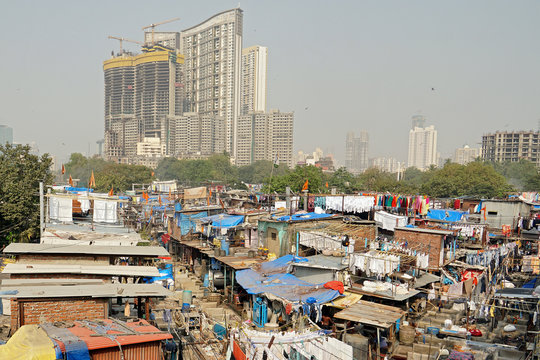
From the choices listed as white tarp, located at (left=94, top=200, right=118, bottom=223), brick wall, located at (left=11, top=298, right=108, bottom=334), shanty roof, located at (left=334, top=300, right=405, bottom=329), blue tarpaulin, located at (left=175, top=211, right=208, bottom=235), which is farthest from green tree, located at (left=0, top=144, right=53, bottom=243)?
shanty roof, located at (left=334, top=300, right=405, bottom=329)

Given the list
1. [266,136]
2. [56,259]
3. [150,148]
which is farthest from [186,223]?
[150,148]

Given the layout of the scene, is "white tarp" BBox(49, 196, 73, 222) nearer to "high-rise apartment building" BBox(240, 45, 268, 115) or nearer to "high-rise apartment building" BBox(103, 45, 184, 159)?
"high-rise apartment building" BBox(103, 45, 184, 159)

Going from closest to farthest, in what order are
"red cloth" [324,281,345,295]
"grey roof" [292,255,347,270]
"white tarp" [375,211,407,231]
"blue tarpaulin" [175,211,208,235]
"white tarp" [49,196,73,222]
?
"red cloth" [324,281,345,295]
"grey roof" [292,255,347,270]
"white tarp" [49,196,73,222]
"white tarp" [375,211,407,231]
"blue tarpaulin" [175,211,208,235]

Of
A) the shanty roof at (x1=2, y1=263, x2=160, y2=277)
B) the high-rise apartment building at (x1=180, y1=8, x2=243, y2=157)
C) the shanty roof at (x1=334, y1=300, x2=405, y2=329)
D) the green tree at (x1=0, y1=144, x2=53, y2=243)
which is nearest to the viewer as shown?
the shanty roof at (x1=2, y1=263, x2=160, y2=277)

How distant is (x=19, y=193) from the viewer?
2342 cm

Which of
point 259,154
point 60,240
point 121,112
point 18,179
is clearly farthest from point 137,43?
point 60,240

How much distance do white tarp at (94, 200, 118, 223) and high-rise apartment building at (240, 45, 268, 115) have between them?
130 meters

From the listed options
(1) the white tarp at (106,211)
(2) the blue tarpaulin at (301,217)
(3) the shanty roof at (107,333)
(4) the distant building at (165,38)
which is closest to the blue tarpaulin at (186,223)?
(1) the white tarp at (106,211)

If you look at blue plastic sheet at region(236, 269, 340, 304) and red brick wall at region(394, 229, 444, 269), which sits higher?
red brick wall at region(394, 229, 444, 269)

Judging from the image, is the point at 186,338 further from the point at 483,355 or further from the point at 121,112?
the point at 121,112

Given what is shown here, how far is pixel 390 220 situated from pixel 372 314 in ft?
35.8

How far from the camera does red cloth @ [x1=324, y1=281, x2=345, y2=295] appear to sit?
46.5ft

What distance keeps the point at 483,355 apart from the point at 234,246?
14.2 metres

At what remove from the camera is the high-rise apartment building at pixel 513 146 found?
112 m
